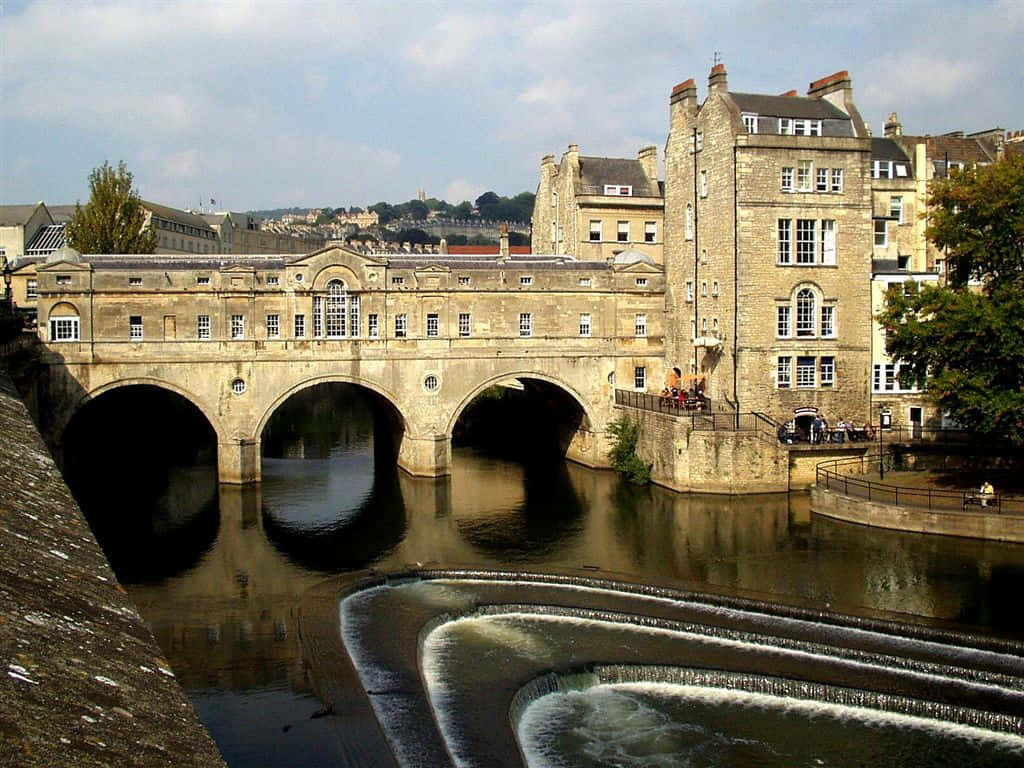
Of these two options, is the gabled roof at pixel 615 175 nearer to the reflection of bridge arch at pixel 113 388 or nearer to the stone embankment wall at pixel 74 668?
the reflection of bridge arch at pixel 113 388

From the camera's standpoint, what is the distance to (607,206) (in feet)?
184

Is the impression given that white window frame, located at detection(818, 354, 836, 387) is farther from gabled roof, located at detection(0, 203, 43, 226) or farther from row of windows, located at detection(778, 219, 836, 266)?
gabled roof, located at detection(0, 203, 43, 226)

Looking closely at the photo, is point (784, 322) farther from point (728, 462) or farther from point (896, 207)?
point (896, 207)

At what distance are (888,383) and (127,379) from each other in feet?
101

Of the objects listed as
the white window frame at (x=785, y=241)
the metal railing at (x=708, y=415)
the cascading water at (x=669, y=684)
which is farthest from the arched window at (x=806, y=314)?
the cascading water at (x=669, y=684)

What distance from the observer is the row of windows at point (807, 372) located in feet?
139

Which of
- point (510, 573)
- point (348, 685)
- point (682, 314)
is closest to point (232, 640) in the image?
point (348, 685)

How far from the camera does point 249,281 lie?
4212 centimetres

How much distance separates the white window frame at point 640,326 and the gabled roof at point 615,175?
12.7 m

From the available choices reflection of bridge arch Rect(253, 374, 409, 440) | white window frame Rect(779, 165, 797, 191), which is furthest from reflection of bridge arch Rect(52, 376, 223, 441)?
white window frame Rect(779, 165, 797, 191)

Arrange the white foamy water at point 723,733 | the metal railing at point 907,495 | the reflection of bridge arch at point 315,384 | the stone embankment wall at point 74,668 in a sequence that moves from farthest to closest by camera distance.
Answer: the reflection of bridge arch at point 315,384 → the metal railing at point 907,495 → the white foamy water at point 723,733 → the stone embankment wall at point 74,668

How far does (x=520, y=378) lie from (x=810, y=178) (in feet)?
47.7

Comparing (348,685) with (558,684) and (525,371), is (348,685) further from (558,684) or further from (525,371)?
(525,371)

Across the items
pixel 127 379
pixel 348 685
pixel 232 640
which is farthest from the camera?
pixel 127 379
